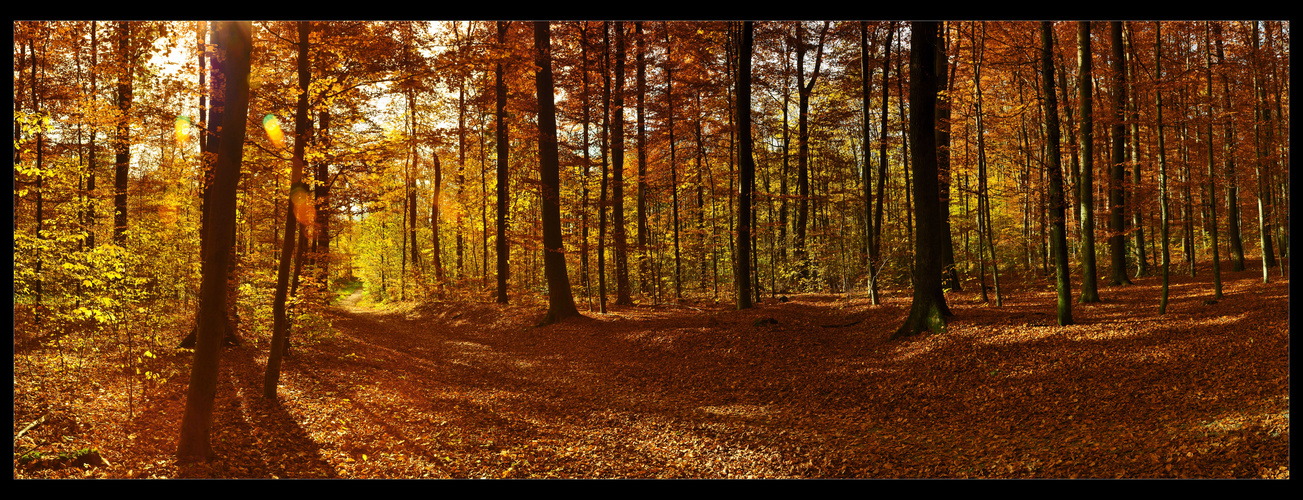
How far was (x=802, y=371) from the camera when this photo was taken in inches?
408

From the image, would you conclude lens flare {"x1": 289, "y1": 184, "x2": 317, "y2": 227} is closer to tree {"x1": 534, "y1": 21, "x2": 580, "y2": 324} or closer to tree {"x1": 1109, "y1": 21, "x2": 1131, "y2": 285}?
tree {"x1": 534, "y1": 21, "x2": 580, "y2": 324}

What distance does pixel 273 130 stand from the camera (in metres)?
9.37

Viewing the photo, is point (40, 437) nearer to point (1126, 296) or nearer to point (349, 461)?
point (349, 461)

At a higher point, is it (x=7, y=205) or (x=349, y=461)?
(x=7, y=205)

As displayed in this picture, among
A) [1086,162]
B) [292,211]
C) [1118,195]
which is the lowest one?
[292,211]

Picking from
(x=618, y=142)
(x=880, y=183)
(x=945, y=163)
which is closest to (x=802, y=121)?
(x=880, y=183)

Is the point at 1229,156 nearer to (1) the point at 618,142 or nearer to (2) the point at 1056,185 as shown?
(2) the point at 1056,185

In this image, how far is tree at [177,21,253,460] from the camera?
18.9ft

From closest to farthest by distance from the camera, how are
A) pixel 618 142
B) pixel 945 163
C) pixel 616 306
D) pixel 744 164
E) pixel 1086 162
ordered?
pixel 1086 162
pixel 744 164
pixel 945 163
pixel 618 142
pixel 616 306

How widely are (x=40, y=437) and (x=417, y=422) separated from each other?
376cm

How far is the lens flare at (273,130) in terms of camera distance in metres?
9.29

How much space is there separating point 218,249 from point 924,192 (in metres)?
11.8

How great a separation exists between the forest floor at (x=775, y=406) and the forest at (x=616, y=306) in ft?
0.19
